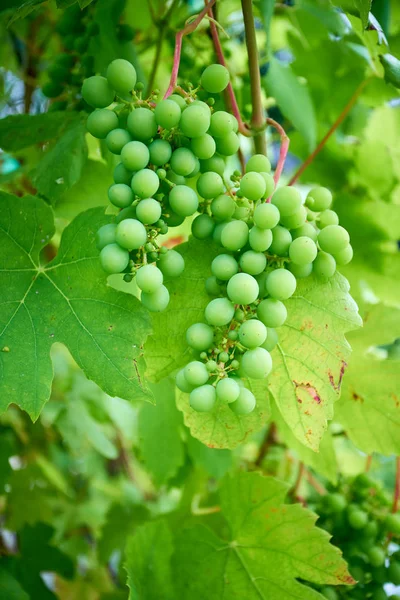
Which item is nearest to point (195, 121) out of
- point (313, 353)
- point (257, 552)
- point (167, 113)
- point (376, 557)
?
point (167, 113)

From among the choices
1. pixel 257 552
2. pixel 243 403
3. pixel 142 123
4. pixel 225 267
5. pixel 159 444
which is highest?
pixel 142 123

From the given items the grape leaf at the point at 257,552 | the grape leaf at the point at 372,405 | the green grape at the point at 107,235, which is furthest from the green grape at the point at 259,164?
the grape leaf at the point at 257,552

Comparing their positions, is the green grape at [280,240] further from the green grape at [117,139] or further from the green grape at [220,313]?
the green grape at [117,139]

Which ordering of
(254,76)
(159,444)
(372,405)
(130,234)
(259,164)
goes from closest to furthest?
(130,234)
(259,164)
(254,76)
(372,405)
(159,444)

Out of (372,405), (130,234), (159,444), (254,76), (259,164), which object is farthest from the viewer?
(159,444)

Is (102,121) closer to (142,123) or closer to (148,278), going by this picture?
(142,123)

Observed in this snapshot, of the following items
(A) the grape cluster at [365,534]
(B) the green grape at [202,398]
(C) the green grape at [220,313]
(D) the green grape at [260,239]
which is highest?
(D) the green grape at [260,239]
